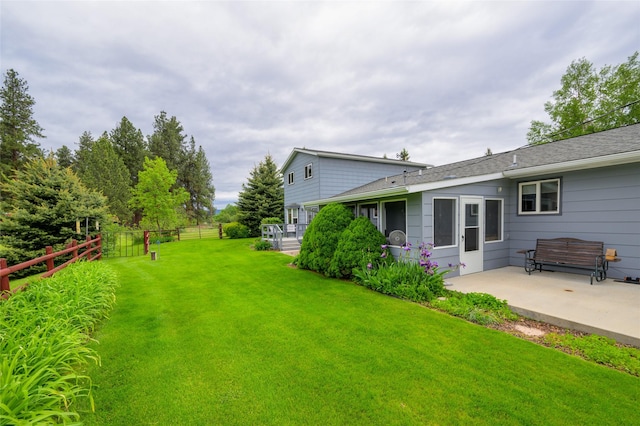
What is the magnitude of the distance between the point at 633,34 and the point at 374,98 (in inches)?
486

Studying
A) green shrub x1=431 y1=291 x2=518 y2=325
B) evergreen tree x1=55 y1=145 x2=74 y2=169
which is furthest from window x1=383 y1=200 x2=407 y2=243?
evergreen tree x1=55 y1=145 x2=74 y2=169

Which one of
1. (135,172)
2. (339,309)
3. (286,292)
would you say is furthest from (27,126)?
(339,309)

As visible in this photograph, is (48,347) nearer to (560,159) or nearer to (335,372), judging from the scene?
(335,372)

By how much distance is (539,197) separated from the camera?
23.6 ft

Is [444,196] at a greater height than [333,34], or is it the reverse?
[333,34]

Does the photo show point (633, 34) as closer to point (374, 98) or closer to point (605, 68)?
point (605, 68)

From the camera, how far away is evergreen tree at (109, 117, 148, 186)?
31.5 meters

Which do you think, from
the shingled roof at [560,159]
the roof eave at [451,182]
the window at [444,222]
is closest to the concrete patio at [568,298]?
the window at [444,222]

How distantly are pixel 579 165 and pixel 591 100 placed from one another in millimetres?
21370

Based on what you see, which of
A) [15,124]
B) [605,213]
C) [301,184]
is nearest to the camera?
[605,213]

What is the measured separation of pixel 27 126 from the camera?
72.7ft

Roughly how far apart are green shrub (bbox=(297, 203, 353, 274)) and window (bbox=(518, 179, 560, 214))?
16.6 ft

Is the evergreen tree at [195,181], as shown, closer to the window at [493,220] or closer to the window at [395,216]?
the window at [395,216]

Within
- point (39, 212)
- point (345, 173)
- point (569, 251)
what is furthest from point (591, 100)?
point (39, 212)
